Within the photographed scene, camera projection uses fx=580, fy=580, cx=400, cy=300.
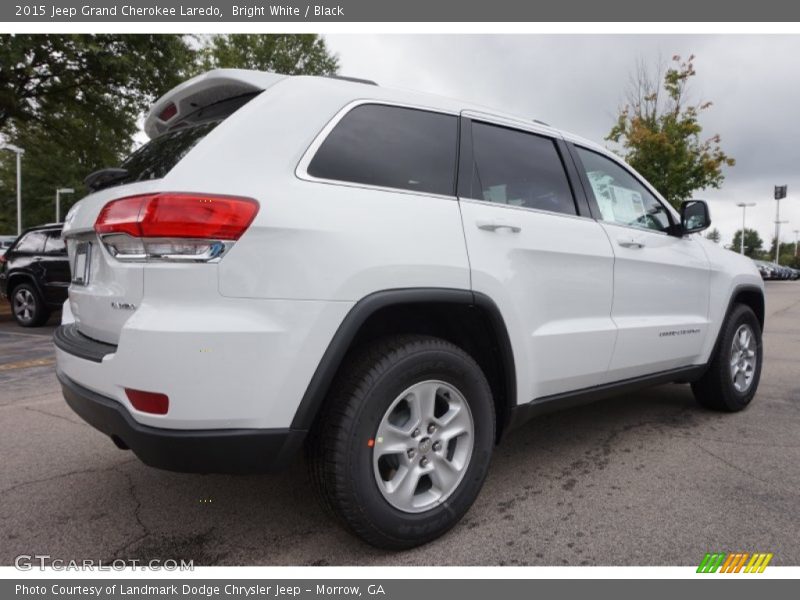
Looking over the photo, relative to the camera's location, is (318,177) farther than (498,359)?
No

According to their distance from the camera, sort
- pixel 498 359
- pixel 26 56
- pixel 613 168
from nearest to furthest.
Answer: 1. pixel 498 359
2. pixel 613 168
3. pixel 26 56

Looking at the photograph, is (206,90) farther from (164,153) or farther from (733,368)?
(733,368)

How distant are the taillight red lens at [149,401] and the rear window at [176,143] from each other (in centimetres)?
75

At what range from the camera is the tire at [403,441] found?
2033 mm

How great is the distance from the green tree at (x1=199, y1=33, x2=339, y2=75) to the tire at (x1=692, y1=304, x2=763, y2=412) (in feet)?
61.9

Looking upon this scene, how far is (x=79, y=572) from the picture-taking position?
6.97ft

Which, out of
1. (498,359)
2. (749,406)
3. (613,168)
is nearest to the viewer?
(498,359)

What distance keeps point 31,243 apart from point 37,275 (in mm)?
676

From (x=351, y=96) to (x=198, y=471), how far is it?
150 centimetres

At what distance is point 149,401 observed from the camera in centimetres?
187

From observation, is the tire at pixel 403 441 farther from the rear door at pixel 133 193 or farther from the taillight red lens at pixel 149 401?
the rear door at pixel 133 193

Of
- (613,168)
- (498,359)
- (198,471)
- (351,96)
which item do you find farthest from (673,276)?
(198,471)

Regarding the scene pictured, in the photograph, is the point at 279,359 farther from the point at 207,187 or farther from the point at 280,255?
the point at 207,187

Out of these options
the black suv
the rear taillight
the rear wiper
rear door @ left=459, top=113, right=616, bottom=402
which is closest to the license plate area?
the rear wiper
